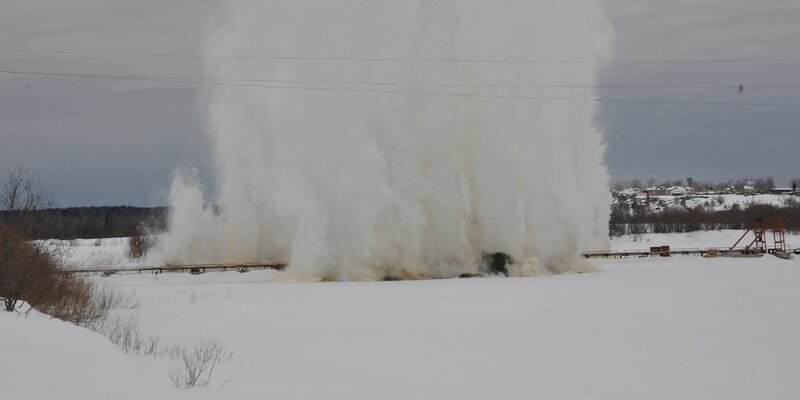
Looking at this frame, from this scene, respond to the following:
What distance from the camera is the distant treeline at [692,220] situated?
124125 millimetres

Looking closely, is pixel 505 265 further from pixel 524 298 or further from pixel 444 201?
pixel 524 298

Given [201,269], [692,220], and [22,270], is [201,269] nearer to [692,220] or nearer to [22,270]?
[22,270]

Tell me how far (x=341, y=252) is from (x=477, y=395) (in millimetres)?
31378

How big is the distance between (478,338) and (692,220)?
411ft

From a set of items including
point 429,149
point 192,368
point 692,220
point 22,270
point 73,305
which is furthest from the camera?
point 692,220

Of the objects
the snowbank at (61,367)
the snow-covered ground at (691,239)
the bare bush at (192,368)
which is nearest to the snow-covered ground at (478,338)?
the snowbank at (61,367)

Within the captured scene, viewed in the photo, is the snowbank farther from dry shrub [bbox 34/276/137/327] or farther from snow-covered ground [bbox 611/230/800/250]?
snow-covered ground [bbox 611/230/800/250]

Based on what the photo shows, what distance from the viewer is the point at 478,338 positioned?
23.8 metres

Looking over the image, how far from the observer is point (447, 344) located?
899 inches

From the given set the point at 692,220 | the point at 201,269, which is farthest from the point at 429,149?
the point at 692,220

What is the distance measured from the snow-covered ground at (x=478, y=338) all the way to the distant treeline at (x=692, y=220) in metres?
80.4

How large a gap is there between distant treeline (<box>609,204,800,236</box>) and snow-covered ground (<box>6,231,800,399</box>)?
264 feet

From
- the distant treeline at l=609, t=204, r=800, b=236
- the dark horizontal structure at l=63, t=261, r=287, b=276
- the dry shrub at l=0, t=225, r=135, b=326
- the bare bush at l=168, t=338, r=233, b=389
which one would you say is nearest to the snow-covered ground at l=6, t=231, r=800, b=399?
the bare bush at l=168, t=338, r=233, b=389

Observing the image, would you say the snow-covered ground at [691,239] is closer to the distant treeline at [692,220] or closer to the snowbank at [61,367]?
the distant treeline at [692,220]
